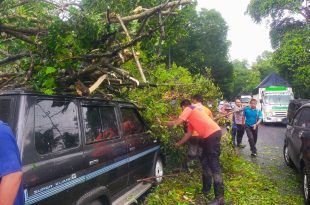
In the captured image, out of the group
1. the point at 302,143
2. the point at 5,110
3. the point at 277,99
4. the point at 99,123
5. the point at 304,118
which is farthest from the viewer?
the point at 277,99

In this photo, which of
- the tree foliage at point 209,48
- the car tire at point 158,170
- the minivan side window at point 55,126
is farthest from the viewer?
the tree foliage at point 209,48

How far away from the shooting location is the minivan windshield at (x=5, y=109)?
332 centimetres

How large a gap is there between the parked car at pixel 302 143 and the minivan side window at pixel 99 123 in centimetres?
315

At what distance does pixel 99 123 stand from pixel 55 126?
3.12 ft

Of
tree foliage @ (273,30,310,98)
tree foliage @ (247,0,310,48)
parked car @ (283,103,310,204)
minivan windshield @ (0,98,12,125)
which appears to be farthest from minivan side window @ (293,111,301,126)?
tree foliage @ (247,0,310,48)

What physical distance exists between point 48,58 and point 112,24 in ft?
3.25

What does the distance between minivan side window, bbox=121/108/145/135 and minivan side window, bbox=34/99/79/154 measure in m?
1.39

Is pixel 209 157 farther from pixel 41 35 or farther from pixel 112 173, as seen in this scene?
pixel 41 35

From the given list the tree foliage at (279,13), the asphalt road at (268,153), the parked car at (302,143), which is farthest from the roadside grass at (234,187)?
the tree foliage at (279,13)

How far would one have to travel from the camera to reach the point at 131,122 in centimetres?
579

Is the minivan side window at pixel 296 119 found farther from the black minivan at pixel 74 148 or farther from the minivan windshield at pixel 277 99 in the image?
the minivan windshield at pixel 277 99

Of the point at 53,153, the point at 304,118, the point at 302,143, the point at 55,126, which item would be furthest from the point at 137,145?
the point at 304,118

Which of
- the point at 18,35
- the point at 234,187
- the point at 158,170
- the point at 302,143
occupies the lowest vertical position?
the point at 234,187

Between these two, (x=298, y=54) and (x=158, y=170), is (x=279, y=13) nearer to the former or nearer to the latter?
(x=298, y=54)
